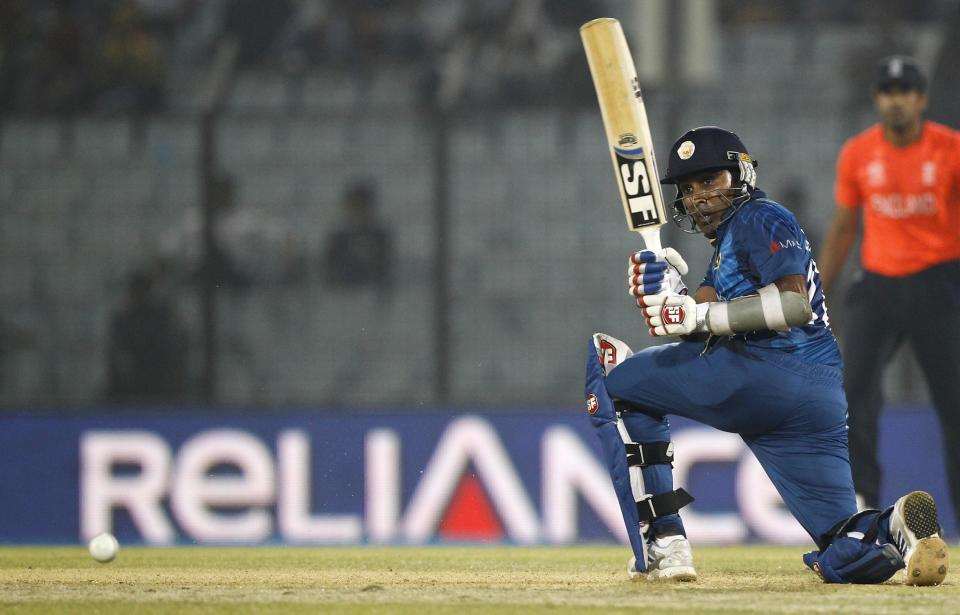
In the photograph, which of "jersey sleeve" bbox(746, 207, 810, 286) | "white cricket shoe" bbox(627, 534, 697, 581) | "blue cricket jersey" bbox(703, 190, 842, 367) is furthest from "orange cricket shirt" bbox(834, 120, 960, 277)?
"white cricket shoe" bbox(627, 534, 697, 581)

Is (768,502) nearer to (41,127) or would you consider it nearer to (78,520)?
(78,520)

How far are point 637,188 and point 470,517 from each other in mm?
3871

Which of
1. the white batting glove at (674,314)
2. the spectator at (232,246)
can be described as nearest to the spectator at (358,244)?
the spectator at (232,246)

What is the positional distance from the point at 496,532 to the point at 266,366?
1.95 metres

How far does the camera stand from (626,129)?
5875 mm

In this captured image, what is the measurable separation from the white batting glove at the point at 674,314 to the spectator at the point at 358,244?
17.2 feet

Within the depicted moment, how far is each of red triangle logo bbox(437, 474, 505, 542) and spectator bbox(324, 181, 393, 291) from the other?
66.5 inches

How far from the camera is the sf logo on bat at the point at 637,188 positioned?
5.78 metres

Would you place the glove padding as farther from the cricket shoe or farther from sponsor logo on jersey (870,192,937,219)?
sponsor logo on jersey (870,192,937,219)

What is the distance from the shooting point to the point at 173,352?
1009 cm

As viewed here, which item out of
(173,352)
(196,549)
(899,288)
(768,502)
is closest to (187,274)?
(173,352)

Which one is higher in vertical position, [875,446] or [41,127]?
[41,127]

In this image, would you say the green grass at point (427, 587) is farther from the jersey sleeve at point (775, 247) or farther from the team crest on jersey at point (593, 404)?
the jersey sleeve at point (775, 247)

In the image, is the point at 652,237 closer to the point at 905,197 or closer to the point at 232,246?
the point at 905,197
